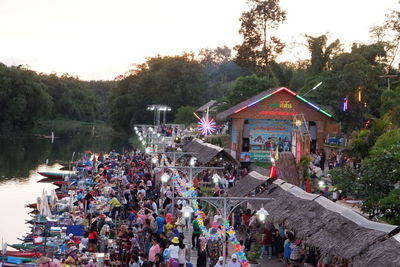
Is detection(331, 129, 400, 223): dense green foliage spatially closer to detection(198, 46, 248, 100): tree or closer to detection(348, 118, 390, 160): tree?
detection(348, 118, 390, 160): tree

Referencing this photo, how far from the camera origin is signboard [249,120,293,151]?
38312 mm

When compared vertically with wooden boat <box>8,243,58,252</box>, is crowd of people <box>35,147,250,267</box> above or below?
above

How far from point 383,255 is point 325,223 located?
141 inches

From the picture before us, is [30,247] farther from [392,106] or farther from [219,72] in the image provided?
[219,72]

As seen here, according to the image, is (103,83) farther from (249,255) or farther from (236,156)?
(249,255)

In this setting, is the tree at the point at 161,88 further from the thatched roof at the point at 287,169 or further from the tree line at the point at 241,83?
the thatched roof at the point at 287,169

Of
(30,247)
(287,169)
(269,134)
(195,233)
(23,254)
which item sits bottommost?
(30,247)

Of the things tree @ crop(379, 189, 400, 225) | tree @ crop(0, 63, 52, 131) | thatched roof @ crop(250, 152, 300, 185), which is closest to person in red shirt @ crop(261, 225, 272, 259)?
tree @ crop(379, 189, 400, 225)

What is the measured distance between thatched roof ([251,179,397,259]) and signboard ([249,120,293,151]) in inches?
740

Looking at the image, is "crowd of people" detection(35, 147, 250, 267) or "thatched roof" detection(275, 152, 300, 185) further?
"thatched roof" detection(275, 152, 300, 185)

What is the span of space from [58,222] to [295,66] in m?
79.6

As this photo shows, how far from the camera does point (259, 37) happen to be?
66312 millimetres

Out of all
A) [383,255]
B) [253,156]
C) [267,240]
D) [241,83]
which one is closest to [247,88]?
[241,83]

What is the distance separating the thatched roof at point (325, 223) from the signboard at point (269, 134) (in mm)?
18789
